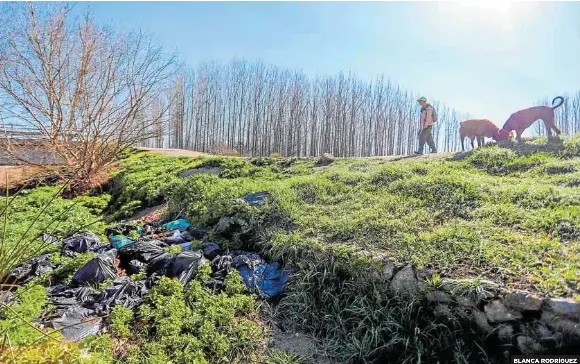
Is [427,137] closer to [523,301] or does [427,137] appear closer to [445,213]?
[445,213]

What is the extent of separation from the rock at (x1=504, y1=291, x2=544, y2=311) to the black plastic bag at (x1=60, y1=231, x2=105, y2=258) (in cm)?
409

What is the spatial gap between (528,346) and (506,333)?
128mm

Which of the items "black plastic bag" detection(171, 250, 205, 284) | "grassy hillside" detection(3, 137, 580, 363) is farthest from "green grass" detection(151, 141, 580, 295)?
"black plastic bag" detection(171, 250, 205, 284)

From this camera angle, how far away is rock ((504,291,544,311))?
215cm

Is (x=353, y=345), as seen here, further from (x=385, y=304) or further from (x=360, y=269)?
(x=360, y=269)

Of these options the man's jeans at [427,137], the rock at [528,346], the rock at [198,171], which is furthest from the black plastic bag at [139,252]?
the man's jeans at [427,137]

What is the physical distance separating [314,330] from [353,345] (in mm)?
384

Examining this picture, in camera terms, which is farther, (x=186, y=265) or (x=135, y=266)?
(x=135, y=266)

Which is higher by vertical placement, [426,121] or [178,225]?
[426,121]

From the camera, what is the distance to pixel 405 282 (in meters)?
2.72

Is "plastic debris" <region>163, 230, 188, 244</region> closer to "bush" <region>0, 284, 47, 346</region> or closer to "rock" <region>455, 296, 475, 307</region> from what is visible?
"bush" <region>0, 284, 47, 346</region>

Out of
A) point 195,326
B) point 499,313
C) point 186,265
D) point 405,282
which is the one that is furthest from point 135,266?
point 499,313

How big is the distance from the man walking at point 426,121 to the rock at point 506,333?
641 cm

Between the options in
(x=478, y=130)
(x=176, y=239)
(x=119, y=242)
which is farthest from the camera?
(x=478, y=130)
